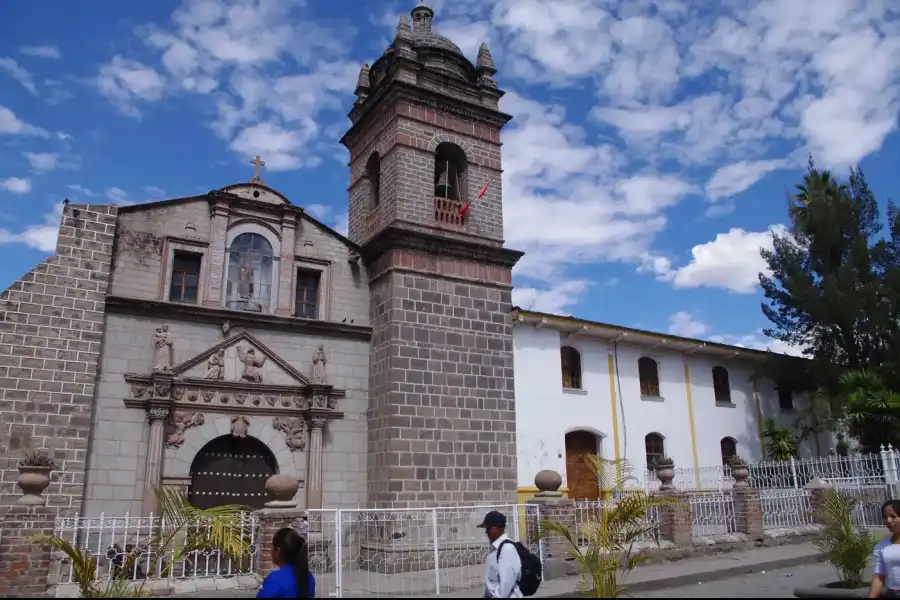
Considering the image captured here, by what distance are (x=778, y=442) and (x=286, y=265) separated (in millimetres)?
15682

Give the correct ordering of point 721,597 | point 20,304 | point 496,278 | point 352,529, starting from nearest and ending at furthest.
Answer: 1. point 721,597
2. point 20,304
3. point 352,529
4. point 496,278

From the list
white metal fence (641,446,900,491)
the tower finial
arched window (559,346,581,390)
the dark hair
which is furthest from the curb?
the tower finial

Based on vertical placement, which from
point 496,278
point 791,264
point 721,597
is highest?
point 791,264

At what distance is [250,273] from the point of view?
1279cm

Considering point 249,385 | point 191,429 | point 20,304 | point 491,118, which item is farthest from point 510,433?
point 20,304

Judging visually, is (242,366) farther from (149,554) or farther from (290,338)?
(149,554)

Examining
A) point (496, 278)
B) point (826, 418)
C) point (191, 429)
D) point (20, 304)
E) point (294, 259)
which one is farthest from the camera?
point (826, 418)

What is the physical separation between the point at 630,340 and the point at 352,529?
9900 millimetres

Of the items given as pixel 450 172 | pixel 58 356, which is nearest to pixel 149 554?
pixel 58 356

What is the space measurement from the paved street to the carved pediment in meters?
6.72

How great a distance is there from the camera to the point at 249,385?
1198cm

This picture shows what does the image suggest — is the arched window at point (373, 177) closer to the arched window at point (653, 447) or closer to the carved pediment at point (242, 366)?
the carved pediment at point (242, 366)

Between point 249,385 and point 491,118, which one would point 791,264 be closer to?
point 491,118

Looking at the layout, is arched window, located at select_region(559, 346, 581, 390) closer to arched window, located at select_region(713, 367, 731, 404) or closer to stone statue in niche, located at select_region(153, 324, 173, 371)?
arched window, located at select_region(713, 367, 731, 404)
